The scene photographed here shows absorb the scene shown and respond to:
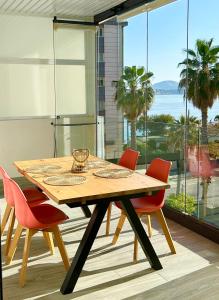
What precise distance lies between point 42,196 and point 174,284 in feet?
5.27

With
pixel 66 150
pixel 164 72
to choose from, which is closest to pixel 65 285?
pixel 164 72

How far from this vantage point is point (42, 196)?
3.73 meters

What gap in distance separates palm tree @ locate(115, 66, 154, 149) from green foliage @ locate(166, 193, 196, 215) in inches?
44.1

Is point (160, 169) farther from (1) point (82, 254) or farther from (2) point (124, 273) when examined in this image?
(1) point (82, 254)

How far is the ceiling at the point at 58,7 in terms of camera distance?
5.02 m

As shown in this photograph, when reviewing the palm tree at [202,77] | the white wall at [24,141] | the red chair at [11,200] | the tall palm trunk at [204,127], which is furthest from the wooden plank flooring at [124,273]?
the white wall at [24,141]

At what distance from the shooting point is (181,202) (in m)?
4.28

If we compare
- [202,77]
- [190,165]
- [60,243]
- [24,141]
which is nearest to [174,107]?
[202,77]

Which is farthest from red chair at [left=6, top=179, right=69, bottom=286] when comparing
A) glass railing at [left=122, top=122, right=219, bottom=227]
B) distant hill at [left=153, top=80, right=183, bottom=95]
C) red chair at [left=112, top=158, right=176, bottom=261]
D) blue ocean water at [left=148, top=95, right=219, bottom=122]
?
distant hill at [left=153, top=80, right=183, bottom=95]

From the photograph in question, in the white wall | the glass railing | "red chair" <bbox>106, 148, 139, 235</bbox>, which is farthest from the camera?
the white wall

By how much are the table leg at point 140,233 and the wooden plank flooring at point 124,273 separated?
7 centimetres

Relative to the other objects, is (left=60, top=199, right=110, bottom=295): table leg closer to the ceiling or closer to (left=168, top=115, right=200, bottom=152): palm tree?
(left=168, top=115, right=200, bottom=152): palm tree

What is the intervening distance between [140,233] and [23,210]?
0.96 m

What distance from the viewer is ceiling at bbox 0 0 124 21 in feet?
16.5
